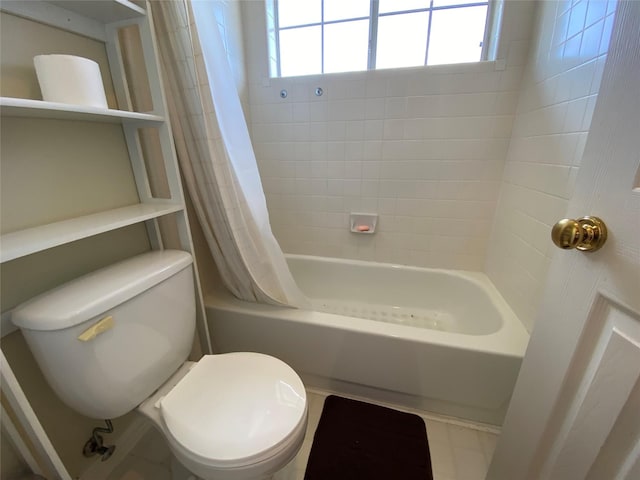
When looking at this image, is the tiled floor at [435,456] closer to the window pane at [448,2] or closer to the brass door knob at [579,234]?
the brass door knob at [579,234]

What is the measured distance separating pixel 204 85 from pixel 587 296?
1.17 m

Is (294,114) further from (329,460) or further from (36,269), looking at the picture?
(329,460)

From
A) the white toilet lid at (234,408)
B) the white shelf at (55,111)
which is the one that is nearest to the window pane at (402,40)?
the white shelf at (55,111)

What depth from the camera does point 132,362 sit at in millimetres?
782

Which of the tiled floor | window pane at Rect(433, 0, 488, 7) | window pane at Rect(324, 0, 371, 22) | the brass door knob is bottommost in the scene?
the tiled floor

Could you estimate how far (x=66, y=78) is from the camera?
667mm

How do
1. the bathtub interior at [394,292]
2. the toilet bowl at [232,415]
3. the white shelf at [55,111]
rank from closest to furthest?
the white shelf at [55,111]
the toilet bowl at [232,415]
the bathtub interior at [394,292]

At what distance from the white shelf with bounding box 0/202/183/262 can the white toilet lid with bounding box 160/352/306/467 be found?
1.73 ft

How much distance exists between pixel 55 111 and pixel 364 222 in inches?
57.5

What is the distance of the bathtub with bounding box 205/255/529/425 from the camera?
1077 mm

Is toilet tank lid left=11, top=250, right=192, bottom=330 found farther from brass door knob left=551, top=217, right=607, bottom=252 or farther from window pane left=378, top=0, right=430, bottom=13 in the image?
window pane left=378, top=0, right=430, bottom=13

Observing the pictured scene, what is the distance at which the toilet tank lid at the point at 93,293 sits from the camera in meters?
0.62

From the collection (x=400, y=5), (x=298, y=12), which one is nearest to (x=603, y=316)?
(x=400, y=5)

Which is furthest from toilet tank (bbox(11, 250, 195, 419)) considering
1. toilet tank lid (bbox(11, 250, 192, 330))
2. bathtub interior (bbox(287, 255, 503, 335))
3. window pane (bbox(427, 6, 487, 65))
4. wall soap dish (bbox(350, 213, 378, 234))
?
window pane (bbox(427, 6, 487, 65))
